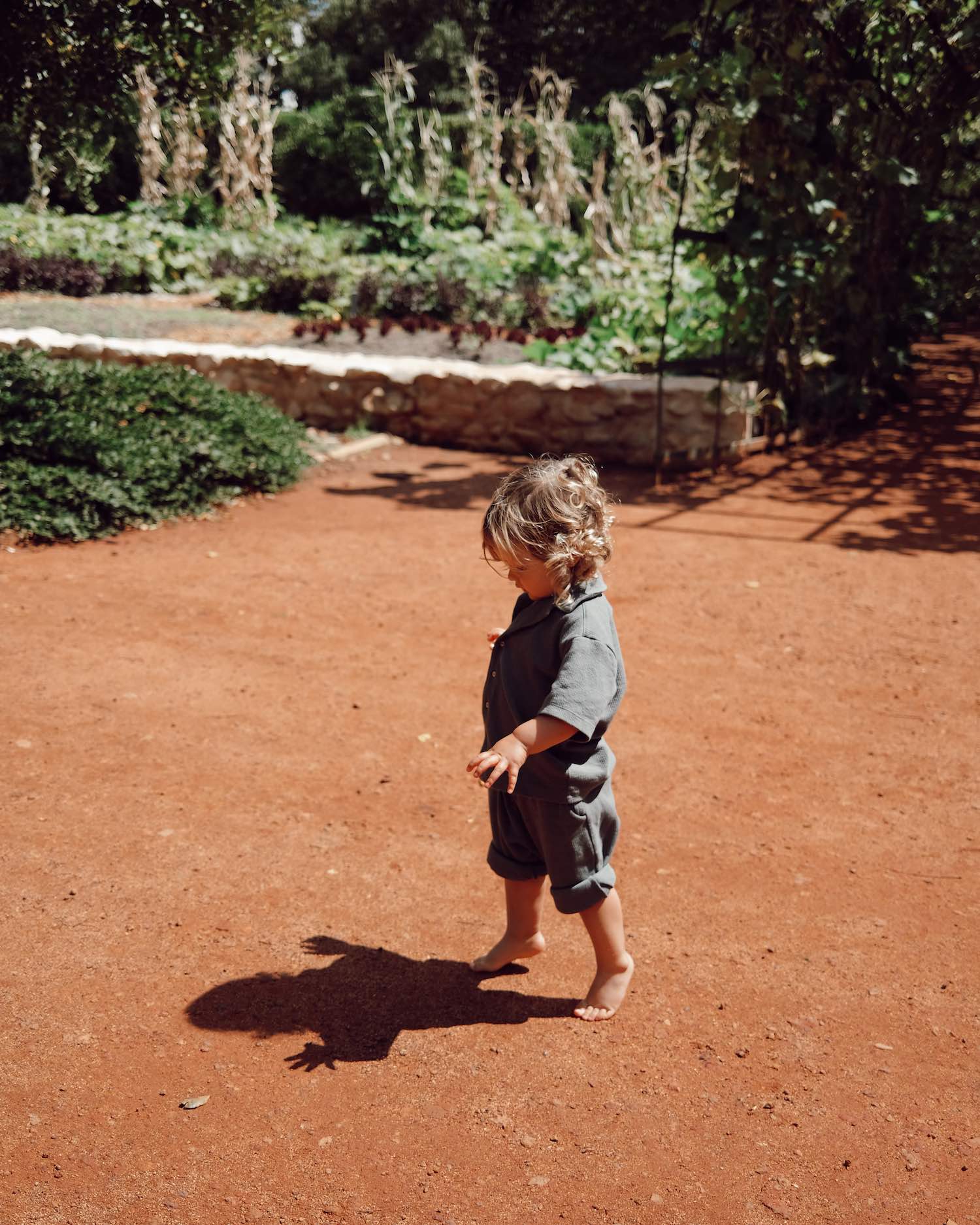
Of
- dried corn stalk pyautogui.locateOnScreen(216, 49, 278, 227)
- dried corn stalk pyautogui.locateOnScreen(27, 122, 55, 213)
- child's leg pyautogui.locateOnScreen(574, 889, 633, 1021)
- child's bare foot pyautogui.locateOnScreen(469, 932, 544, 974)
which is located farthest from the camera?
dried corn stalk pyautogui.locateOnScreen(216, 49, 278, 227)

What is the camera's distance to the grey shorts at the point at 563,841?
245 centimetres

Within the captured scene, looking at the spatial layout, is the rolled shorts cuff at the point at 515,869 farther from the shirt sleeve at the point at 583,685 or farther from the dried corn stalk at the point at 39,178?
the dried corn stalk at the point at 39,178

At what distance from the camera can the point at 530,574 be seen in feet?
7.66

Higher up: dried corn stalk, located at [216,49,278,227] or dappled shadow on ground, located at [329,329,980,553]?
dried corn stalk, located at [216,49,278,227]

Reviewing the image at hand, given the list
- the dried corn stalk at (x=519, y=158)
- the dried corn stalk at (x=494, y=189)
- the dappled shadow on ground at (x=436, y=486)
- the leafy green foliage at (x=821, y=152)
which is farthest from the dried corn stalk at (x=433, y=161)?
the dappled shadow on ground at (x=436, y=486)

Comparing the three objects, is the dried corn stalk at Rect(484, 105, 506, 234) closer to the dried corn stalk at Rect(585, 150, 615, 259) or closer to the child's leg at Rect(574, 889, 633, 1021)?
the dried corn stalk at Rect(585, 150, 615, 259)

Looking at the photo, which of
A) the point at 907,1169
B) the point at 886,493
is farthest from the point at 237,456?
the point at 907,1169

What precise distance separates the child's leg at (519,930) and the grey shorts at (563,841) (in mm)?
85

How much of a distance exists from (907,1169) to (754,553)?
4526 millimetres

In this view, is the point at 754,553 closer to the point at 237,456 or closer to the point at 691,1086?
the point at 237,456

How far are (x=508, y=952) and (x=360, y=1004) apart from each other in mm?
386

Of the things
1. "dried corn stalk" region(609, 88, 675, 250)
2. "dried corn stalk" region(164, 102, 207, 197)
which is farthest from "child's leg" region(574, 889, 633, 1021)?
"dried corn stalk" region(164, 102, 207, 197)

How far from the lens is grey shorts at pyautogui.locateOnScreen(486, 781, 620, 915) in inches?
96.3

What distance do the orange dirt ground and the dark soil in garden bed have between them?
472 centimetres
